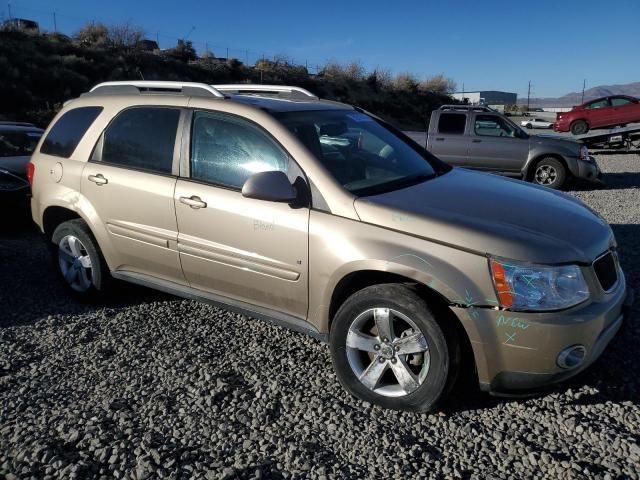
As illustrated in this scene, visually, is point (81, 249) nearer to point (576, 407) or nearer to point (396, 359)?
point (396, 359)

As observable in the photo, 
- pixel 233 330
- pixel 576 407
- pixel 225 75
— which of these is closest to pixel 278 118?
pixel 233 330

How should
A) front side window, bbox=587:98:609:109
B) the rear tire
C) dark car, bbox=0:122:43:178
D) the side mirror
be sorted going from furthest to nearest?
1. front side window, bbox=587:98:609:109
2. dark car, bbox=0:122:43:178
3. the rear tire
4. the side mirror

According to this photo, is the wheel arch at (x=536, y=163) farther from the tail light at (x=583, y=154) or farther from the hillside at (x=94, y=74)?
the hillside at (x=94, y=74)

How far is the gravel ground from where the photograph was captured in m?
2.67

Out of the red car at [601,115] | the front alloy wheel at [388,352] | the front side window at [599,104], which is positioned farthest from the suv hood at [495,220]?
the front side window at [599,104]

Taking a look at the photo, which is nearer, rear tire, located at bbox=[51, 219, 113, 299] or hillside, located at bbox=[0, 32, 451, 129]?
rear tire, located at bbox=[51, 219, 113, 299]

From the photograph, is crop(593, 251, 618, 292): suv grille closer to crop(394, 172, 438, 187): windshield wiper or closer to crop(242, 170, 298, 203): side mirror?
crop(394, 172, 438, 187): windshield wiper

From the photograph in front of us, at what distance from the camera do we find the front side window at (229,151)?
355 centimetres

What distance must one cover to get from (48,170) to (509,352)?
13.2ft

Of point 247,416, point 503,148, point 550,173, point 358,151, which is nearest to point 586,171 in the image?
point 550,173

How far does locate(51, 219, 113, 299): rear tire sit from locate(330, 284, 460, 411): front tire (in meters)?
2.35

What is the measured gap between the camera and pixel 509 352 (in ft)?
9.16

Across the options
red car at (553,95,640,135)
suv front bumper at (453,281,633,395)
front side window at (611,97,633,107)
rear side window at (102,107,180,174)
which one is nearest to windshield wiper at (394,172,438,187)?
suv front bumper at (453,281,633,395)

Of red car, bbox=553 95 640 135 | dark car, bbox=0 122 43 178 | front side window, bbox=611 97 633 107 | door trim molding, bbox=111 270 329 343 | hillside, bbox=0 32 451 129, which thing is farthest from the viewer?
hillside, bbox=0 32 451 129
